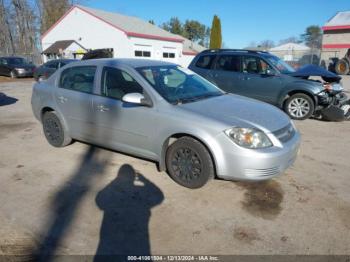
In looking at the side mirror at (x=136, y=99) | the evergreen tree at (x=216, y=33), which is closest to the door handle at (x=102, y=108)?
the side mirror at (x=136, y=99)

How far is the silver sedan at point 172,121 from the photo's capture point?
3.36 m

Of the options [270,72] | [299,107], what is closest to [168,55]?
[270,72]

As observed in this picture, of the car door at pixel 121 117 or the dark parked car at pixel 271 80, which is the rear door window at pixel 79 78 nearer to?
the car door at pixel 121 117

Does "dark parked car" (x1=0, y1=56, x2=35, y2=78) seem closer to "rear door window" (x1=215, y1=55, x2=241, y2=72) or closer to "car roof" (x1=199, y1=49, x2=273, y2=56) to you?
"car roof" (x1=199, y1=49, x2=273, y2=56)

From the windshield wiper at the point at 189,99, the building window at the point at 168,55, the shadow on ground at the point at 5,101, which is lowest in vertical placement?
the shadow on ground at the point at 5,101

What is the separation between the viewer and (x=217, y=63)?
29.0 ft

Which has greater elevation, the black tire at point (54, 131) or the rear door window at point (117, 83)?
the rear door window at point (117, 83)

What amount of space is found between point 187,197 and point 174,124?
910 mm

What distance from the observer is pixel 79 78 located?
479 cm

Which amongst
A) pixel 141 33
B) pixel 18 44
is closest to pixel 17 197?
pixel 141 33

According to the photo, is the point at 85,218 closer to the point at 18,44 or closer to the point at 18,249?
the point at 18,249

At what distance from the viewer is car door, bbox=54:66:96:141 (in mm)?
4551

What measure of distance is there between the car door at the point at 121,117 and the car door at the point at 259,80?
16.0 ft

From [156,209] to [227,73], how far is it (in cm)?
608
